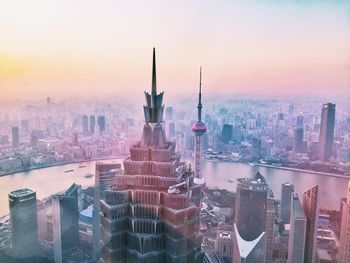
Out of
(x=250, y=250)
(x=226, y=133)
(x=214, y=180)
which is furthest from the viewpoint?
(x=214, y=180)

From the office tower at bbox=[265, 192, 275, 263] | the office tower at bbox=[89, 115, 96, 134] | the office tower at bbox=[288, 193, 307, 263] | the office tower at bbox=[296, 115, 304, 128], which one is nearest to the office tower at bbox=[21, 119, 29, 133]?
the office tower at bbox=[89, 115, 96, 134]

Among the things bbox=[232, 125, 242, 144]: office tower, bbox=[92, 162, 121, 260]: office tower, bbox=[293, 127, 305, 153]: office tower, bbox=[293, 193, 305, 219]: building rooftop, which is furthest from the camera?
bbox=[232, 125, 242, 144]: office tower

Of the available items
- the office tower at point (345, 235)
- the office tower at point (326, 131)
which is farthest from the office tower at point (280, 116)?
the office tower at point (345, 235)

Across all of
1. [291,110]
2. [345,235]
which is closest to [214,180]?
[291,110]

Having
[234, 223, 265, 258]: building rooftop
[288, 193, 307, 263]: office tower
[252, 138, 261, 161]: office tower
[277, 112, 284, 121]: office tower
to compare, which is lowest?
[234, 223, 265, 258]: building rooftop

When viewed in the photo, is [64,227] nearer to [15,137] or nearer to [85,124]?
[15,137]

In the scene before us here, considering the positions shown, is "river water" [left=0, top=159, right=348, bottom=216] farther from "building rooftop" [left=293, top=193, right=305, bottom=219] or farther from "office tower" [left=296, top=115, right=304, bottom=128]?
"office tower" [left=296, top=115, right=304, bottom=128]

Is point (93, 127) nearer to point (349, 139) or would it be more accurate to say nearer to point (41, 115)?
point (41, 115)

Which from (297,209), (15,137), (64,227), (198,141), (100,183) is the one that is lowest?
(64,227)
